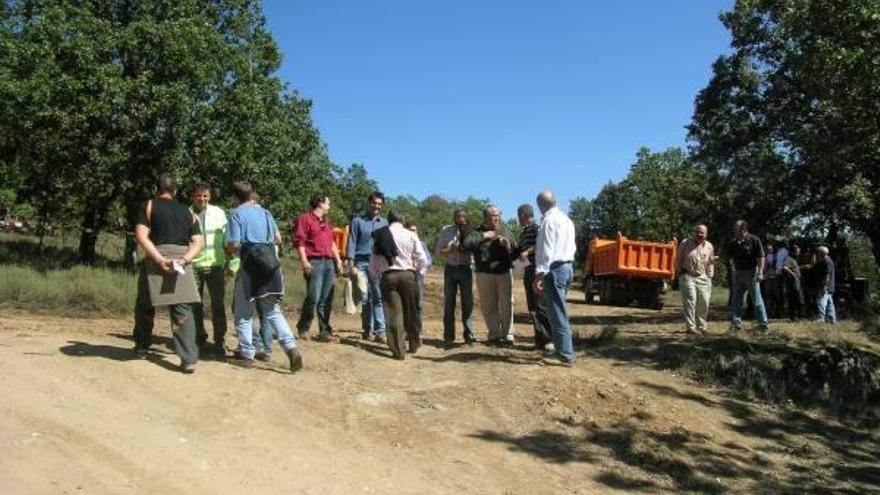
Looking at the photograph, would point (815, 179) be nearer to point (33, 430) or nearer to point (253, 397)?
point (253, 397)

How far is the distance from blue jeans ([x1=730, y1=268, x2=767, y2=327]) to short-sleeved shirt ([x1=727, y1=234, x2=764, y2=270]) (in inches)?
3.8

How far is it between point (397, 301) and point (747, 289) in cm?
589

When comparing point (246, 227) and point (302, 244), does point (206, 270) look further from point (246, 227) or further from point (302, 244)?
point (302, 244)

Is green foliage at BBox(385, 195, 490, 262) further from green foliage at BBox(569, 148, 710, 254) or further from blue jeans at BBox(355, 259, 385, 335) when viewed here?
blue jeans at BBox(355, 259, 385, 335)

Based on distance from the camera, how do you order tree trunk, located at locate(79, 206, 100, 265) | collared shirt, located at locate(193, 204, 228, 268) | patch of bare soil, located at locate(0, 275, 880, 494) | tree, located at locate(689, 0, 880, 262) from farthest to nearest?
tree trunk, located at locate(79, 206, 100, 265) < tree, located at locate(689, 0, 880, 262) < collared shirt, located at locate(193, 204, 228, 268) < patch of bare soil, located at locate(0, 275, 880, 494)

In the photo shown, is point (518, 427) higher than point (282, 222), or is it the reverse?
point (282, 222)

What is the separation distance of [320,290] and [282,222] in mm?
17620

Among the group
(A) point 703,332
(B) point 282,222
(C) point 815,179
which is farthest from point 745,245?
(B) point 282,222

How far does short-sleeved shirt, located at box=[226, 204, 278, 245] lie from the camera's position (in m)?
7.66

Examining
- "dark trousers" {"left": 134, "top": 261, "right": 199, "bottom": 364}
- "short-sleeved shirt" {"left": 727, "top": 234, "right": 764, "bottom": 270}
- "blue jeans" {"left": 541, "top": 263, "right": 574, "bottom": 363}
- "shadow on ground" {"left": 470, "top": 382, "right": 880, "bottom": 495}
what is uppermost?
"short-sleeved shirt" {"left": 727, "top": 234, "right": 764, "bottom": 270}

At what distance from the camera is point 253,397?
Answer: 267 inches

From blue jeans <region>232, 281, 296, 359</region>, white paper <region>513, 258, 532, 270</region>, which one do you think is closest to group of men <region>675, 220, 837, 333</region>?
white paper <region>513, 258, 532, 270</region>

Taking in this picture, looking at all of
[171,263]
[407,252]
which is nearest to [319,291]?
[407,252]

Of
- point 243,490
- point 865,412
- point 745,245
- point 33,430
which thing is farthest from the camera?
point 745,245
